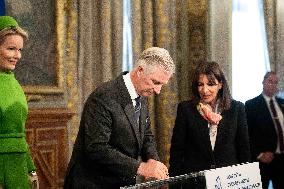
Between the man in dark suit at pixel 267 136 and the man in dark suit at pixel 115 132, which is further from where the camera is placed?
the man in dark suit at pixel 267 136

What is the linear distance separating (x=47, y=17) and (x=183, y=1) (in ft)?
6.53

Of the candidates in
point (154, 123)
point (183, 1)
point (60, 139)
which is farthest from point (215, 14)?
point (60, 139)

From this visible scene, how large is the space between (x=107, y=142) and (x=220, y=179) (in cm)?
59

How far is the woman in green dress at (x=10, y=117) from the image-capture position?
2.84 meters

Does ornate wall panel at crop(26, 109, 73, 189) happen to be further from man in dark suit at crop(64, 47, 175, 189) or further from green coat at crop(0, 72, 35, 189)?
man in dark suit at crop(64, 47, 175, 189)

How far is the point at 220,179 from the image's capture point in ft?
8.02

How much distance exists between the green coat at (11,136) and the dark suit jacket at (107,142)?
29 cm

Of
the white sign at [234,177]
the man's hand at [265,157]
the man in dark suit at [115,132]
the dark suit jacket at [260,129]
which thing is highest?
the man in dark suit at [115,132]

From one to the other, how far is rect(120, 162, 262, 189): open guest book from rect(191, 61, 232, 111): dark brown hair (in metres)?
1.00

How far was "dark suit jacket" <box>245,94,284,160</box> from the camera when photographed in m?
5.83

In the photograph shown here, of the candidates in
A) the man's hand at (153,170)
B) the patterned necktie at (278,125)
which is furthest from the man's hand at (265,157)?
the man's hand at (153,170)

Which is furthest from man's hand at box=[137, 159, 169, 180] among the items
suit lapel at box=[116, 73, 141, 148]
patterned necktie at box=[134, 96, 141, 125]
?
patterned necktie at box=[134, 96, 141, 125]

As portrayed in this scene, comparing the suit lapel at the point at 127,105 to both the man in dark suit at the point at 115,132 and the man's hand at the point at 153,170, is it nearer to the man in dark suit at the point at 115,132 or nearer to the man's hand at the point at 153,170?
the man in dark suit at the point at 115,132

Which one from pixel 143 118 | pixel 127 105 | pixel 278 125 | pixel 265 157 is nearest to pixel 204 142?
pixel 143 118
